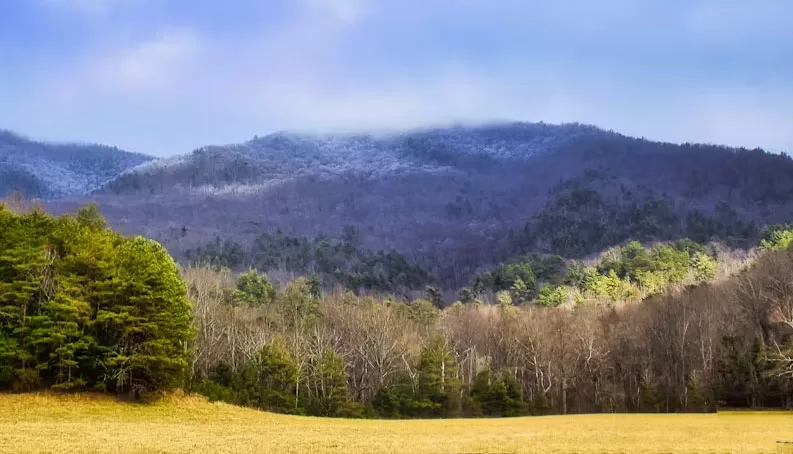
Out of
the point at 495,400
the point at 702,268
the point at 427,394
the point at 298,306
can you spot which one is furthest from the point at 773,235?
the point at 427,394

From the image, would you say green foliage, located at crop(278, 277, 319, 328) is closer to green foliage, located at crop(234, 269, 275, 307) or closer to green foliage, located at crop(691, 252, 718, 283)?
green foliage, located at crop(234, 269, 275, 307)

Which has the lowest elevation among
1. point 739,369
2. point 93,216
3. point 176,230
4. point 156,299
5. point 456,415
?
point 456,415

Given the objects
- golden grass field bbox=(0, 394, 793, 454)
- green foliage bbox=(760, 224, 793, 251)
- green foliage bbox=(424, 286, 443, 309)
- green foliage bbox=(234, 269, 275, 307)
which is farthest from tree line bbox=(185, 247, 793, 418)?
green foliage bbox=(760, 224, 793, 251)

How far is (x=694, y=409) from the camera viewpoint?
2282 inches

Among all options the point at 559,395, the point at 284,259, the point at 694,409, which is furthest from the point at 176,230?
the point at 694,409

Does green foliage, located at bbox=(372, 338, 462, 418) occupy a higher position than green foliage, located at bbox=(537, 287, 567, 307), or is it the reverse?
green foliage, located at bbox=(537, 287, 567, 307)

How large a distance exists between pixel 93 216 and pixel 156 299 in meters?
16.4

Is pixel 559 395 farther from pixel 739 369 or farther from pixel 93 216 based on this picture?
pixel 93 216

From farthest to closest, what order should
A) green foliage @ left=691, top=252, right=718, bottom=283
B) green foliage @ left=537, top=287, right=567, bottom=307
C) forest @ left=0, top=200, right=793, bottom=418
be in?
green foliage @ left=691, top=252, right=718, bottom=283
green foliage @ left=537, top=287, right=567, bottom=307
forest @ left=0, top=200, right=793, bottom=418

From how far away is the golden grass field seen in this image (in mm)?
26359

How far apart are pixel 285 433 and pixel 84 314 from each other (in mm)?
18935

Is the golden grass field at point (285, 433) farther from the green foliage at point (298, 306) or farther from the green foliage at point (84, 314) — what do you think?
the green foliage at point (298, 306)

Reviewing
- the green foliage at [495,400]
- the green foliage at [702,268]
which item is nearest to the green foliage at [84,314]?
the green foliage at [495,400]

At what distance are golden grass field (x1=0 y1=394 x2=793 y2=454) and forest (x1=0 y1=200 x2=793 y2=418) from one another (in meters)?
3.24
